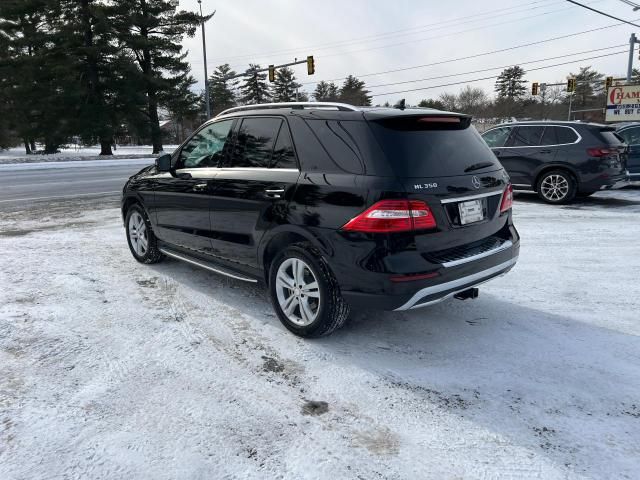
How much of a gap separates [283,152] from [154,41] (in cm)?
4066

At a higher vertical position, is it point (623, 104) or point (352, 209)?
point (623, 104)

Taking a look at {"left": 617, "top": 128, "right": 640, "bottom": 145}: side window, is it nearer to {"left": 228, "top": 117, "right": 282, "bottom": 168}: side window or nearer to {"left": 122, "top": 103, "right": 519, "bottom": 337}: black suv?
{"left": 122, "top": 103, "right": 519, "bottom": 337}: black suv

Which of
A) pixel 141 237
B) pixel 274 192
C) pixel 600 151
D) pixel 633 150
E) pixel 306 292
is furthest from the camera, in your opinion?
pixel 633 150

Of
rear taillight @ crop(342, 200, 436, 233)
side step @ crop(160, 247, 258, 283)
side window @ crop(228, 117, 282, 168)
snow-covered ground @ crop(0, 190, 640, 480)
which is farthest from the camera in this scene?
side step @ crop(160, 247, 258, 283)

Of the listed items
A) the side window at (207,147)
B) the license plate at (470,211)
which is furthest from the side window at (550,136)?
the side window at (207,147)

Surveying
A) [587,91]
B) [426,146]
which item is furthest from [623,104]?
[587,91]

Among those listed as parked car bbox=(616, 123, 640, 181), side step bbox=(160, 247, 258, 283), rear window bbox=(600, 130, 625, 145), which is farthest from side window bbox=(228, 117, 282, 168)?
parked car bbox=(616, 123, 640, 181)

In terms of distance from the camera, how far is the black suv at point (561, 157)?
910cm

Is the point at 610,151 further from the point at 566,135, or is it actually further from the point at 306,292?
the point at 306,292

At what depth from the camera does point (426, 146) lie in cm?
330

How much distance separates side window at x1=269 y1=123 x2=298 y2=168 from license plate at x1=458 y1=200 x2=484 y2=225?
134 centimetres

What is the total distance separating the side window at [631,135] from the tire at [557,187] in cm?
320

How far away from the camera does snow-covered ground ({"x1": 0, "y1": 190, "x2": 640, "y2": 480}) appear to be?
230 cm

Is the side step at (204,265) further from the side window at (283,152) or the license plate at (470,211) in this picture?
the license plate at (470,211)
